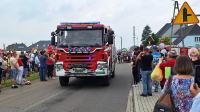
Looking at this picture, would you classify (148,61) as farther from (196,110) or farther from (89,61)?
(196,110)

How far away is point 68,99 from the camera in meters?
17.0

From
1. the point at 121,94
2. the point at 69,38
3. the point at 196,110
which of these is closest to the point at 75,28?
the point at 69,38

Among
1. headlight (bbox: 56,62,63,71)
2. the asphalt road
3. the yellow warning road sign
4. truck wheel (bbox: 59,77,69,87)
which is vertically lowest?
the asphalt road

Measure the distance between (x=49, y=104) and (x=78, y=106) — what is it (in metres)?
1.09

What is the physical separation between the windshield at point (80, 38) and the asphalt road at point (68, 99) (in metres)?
1.97

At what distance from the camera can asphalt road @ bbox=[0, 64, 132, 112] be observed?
14.3 meters

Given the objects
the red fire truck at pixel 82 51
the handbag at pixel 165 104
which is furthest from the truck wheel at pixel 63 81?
the handbag at pixel 165 104

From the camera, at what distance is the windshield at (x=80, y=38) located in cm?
2092

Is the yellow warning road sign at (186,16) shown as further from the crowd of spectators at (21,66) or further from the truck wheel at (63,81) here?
the truck wheel at (63,81)

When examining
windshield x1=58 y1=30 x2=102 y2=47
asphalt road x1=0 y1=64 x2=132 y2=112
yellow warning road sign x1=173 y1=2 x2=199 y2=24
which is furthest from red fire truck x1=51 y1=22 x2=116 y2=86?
yellow warning road sign x1=173 y1=2 x2=199 y2=24

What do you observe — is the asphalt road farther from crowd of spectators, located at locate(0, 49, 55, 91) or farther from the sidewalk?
crowd of spectators, located at locate(0, 49, 55, 91)

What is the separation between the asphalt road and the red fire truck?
2.70ft

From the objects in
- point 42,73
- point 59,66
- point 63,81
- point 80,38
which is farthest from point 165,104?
point 42,73

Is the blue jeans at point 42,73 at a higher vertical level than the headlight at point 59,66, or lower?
lower
